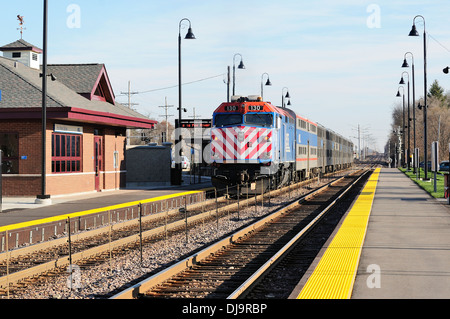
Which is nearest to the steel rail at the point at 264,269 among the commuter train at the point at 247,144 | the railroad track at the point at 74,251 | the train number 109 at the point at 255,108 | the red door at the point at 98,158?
the railroad track at the point at 74,251

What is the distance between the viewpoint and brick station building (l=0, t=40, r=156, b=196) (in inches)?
992

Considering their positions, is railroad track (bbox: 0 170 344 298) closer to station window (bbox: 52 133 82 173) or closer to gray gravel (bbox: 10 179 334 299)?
gray gravel (bbox: 10 179 334 299)

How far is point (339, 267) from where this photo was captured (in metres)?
10.2

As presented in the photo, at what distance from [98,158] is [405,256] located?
69.0 feet

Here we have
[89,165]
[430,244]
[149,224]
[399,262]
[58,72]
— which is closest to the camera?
[399,262]

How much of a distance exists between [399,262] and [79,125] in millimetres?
20090

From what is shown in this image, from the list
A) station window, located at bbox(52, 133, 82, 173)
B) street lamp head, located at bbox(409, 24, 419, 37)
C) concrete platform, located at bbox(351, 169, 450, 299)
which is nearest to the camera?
concrete platform, located at bbox(351, 169, 450, 299)

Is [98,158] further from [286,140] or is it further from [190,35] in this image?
[286,140]

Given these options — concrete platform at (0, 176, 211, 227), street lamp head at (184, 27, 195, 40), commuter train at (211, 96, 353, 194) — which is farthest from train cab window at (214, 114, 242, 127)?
street lamp head at (184, 27, 195, 40)

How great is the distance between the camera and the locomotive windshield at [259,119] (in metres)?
26.4

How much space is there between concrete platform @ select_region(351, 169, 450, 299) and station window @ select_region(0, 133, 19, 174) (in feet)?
48.7

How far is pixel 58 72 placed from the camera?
111 ft
